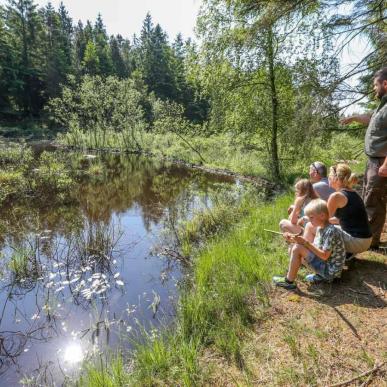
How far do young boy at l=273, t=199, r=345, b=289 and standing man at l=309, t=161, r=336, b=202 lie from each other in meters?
0.94

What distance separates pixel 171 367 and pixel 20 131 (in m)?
36.3

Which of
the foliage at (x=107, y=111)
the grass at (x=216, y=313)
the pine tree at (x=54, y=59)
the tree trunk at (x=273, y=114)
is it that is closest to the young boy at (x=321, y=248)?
the grass at (x=216, y=313)

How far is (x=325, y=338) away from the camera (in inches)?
101

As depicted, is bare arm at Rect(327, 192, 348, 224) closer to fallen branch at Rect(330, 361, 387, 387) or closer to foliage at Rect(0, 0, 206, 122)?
fallen branch at Rect(330, 361, 387, 387)

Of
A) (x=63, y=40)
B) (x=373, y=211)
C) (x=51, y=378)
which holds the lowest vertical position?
(x=51, y=378)

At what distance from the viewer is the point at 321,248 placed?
10.6 feet

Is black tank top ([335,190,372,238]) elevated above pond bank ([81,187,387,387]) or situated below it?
above

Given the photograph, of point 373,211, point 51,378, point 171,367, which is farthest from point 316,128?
point 51,378

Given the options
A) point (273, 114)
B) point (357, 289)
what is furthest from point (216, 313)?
point (273, 114)

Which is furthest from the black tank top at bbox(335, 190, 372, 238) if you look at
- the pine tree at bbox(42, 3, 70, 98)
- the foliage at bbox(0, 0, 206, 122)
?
the pine tree at bbox(42, 3, 70, 98)

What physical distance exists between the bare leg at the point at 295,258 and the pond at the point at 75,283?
5.00 ft

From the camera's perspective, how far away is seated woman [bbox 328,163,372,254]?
11.0ft

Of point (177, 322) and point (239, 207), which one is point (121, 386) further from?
point (239, 207)

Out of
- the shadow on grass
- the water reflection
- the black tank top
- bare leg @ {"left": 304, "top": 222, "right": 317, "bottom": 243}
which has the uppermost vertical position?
the black tank top
